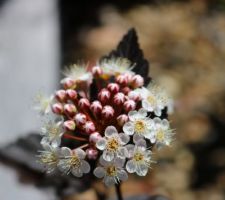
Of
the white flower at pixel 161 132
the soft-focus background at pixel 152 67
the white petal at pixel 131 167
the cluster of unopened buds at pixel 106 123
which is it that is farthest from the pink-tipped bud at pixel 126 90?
the soft-focus background at pixel 152 67

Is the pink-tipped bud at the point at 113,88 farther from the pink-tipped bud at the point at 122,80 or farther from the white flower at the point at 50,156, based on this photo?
the white flower at the point at 50,156

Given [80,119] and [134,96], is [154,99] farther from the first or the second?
[80,119]

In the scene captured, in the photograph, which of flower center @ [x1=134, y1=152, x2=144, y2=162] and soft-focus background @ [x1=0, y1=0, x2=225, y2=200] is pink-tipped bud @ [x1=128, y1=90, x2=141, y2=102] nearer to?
flower center @ [x1=134, y1=152, x2=144, y2=162]

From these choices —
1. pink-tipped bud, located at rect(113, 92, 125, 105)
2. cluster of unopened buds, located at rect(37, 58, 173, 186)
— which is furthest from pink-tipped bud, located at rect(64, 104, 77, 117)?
pink-tipped bud, located at rect(113, 92, 125, 105)

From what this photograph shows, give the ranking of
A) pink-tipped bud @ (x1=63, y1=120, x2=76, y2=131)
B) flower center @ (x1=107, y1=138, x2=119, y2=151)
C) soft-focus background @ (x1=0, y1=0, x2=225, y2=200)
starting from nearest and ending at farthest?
flower center @ (x1=107, y1=138, x2=119, y2=151) → pink-tipped bud @ (x1=63, y1=120, x2=76, y2=131) → soft-focus background @ (x1=0, y1=0, x2=225, y2=200)

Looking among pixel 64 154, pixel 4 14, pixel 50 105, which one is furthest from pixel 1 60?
pixel 64 154

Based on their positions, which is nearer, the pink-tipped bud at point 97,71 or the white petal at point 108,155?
the white petal at point 108,155

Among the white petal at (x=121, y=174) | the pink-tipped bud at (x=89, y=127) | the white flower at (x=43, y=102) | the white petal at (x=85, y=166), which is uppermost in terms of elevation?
the white flower at (x=43, y=102)

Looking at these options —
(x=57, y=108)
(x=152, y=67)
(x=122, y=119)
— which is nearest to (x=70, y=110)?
(x=57, y=108)
